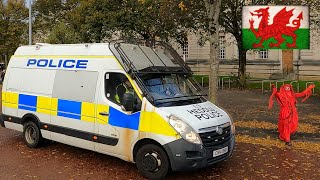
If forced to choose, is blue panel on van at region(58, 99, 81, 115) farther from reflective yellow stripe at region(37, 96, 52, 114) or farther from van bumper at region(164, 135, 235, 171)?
van bumper at region(164, 135, 235, 171)

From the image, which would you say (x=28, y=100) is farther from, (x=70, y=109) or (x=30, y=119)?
(x=70, y=109)

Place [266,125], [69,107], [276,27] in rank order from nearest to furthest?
[69,107] < [266,125] < [276,27]

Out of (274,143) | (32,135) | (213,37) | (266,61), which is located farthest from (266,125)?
(266,61)

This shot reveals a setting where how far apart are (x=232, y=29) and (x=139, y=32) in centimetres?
727

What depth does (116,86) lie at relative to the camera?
268 inches

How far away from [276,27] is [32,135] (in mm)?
8125

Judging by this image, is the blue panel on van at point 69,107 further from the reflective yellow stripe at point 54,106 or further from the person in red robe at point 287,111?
the person in red robe at point 287,111

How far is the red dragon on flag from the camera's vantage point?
11.7 m

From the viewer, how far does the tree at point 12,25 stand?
35.0 m

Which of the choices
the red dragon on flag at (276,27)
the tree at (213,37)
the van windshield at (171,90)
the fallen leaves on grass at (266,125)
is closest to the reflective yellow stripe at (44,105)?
the van windshield at (171,90)

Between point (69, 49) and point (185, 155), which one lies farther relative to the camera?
point (69, 49)

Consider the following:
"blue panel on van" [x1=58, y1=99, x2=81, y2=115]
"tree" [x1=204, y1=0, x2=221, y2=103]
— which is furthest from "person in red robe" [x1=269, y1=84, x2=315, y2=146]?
"blue panel on van" [x1=58, y1=99, x2=81, y2=115]

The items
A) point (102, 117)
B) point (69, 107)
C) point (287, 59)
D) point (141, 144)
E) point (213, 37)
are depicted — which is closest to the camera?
point (141, 144)

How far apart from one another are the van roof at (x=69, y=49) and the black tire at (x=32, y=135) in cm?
163
